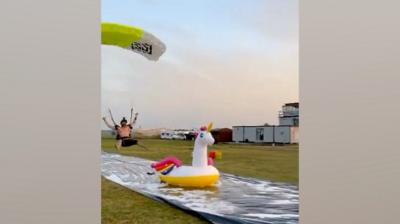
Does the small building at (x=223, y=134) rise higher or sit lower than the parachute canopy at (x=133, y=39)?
lower

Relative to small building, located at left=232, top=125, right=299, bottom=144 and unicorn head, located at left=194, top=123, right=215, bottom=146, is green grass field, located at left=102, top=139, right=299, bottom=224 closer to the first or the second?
small building, located at left=232, top=125, right=299, bottom=144

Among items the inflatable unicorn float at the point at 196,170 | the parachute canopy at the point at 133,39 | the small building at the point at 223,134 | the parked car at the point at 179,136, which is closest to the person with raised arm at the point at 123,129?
the inflatable unicorn float at the point at 196,170

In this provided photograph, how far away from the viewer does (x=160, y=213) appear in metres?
3.17

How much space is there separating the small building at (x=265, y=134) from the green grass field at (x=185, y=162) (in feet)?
0.75

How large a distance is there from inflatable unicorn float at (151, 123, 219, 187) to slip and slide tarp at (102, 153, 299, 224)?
12 cm

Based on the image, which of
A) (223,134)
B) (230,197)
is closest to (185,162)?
(223,134)

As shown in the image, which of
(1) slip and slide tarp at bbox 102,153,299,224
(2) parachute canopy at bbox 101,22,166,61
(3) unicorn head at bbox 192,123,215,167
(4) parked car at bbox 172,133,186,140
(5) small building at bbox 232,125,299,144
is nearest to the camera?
(1) slip and slide tarp at bbox 102,153,299,224

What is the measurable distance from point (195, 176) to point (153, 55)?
1.56 metres

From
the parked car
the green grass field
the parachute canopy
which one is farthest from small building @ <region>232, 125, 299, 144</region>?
the parachute canopy

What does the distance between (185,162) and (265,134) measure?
11.2ft

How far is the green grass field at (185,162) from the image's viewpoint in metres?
3.04

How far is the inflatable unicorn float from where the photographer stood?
4.48m

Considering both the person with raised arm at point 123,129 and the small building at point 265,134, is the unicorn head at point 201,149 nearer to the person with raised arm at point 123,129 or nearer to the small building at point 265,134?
the person with raised arm at point 123,129
